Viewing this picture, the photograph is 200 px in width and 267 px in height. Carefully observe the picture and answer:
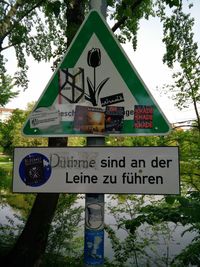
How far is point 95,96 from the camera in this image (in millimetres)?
1694

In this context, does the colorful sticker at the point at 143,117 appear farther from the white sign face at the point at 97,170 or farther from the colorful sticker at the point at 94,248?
the colorful sticker at the point at 94,248

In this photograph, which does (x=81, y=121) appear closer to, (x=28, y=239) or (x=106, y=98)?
(x=106, y=98)

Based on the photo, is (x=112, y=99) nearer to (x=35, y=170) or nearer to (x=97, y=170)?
(x=97, y=170)

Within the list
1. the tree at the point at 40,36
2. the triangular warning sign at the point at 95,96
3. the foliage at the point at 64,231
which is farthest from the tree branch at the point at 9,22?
the triangular warning sign at the point at 95,96

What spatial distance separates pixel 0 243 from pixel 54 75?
6.36m

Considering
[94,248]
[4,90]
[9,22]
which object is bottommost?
[94,248]

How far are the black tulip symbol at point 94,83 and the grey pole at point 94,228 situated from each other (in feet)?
0.65

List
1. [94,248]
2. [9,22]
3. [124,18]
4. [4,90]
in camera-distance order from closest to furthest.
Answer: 1. [94,248]
2. [124,18]
3. [9,22]
4. [4,90]

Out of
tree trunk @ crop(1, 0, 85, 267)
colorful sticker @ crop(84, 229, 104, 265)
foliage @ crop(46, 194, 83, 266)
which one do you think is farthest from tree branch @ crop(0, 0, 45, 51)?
colorful sticker @ crop(84, 229, 104, 265)

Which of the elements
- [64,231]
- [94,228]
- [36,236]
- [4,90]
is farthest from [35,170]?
[4,90]

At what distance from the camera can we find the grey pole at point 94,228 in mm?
1604

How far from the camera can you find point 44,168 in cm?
170

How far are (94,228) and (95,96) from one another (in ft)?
2.08

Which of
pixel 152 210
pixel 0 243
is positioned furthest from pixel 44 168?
pixel 0 243
